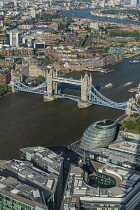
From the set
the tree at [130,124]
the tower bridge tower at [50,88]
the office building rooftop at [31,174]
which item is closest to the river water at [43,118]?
the tower bridge tower at [50,88]

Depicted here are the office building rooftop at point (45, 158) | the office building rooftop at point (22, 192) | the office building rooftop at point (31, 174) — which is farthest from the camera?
the office building rooftop at point (45, 158)

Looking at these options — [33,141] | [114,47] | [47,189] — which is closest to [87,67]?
[114,47]

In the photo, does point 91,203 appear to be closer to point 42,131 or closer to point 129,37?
point 42,131

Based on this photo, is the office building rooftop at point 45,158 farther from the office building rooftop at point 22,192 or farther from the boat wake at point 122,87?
the boat wake at point 122,87

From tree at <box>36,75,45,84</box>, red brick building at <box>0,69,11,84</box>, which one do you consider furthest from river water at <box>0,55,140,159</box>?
tree at <box>36,75,45,84</box>

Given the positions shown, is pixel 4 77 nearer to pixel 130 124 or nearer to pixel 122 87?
pixel 122 87

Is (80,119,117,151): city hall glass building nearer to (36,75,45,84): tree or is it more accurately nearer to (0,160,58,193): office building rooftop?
(0,160,58,193): office building rooftop

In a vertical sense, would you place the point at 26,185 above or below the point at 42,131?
above
